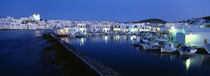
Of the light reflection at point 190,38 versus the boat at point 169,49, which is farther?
the light reflection at point 190,38

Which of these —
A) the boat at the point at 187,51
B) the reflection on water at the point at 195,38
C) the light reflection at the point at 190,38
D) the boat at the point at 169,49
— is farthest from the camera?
the light reflection at the point at 190,38

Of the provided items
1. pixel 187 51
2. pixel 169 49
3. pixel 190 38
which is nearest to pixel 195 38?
pixel 190 38

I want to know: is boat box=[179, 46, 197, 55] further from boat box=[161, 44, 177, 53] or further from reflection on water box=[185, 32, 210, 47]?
reflection on water box=[185, 32, 210, 47]

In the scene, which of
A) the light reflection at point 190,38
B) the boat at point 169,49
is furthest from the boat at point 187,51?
the light reflection at point 190,38

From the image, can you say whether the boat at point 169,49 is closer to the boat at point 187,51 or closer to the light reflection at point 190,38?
the boat at point 187,51

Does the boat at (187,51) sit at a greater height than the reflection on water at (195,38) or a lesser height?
lesser

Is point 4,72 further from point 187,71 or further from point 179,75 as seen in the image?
point 187,71

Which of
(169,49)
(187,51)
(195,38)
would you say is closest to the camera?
(187,51)

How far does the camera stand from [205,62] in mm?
9180

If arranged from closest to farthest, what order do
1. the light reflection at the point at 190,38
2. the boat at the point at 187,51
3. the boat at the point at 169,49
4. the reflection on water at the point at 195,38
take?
the boat at the point at 187,51 → the boat at the point at 169,49 → the reflection on water at the point at 195,38 → the light reflection at the point at 190,38

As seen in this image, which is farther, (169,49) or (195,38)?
(195,38)

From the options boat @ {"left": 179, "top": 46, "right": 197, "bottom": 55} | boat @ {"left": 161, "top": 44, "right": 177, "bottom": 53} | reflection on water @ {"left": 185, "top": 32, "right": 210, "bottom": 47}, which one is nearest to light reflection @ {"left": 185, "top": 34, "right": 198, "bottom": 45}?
reflection on water @ {"left": 185, "top": 32, "right": 210, "bottom": 47}

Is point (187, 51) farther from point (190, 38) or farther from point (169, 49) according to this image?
point (190, 38)

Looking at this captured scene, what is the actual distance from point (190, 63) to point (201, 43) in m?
5.18
